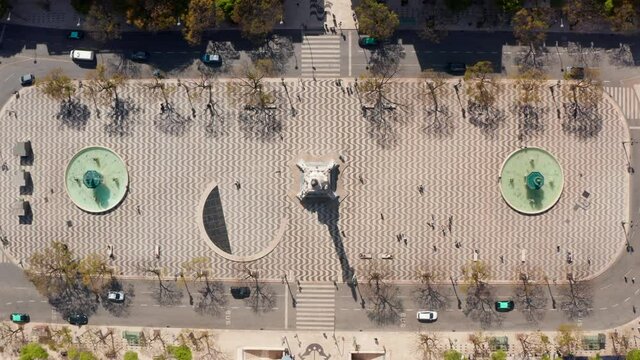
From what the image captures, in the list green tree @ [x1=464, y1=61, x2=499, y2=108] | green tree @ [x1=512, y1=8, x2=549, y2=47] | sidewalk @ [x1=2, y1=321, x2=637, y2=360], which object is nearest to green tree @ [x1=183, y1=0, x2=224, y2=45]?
green tree @ [x1=464, y1=61, x2=499, y2=108]

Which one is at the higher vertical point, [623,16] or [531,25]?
[623,16]

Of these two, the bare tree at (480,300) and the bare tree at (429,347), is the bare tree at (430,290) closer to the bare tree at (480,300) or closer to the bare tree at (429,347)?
the bare tree at (480,300)

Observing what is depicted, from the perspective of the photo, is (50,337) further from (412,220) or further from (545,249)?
(545,249)

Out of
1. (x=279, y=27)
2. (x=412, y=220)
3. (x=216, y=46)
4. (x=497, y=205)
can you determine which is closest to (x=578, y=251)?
(x=497, y=205)

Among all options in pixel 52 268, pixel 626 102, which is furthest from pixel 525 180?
pixel 52 268

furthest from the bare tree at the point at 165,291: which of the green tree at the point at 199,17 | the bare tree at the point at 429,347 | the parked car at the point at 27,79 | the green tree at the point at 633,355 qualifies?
the green tree at the point at 633,355

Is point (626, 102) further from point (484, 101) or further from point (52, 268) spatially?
point (52, 268)

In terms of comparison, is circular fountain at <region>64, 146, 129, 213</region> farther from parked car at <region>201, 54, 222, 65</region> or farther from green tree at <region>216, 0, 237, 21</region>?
green tree at <region>216, 0, 237, 21</region>
